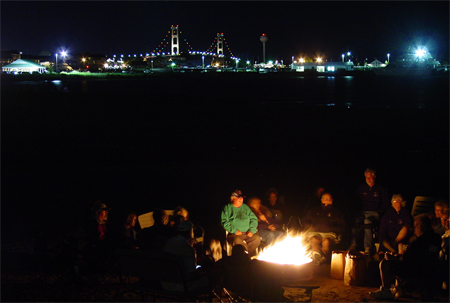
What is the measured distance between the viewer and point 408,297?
15.5ft

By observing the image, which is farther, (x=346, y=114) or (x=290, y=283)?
(x=346, y=114)

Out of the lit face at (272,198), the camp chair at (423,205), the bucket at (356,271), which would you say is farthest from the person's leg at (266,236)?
the camp chair at (423,205)

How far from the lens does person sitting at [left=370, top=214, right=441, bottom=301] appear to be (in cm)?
446

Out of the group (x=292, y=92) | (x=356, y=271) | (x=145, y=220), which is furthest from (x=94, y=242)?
(x=292, y=92)

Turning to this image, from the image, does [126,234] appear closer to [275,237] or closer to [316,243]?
[275,237]

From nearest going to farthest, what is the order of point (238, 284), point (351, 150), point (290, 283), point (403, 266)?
point (238, 284) → point (403, 266) → point (290, 283) → point (351, 150)

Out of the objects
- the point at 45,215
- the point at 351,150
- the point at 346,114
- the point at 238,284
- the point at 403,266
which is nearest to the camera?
the point at 238,284

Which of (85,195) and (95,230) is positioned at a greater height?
(95,230)

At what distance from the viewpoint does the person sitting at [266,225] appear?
5879 millimetres

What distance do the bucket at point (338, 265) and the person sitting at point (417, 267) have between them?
0.56 meters

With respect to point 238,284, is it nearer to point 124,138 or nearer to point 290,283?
point 290,283

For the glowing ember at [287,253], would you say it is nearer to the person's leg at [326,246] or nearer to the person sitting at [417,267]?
the person's leg at [326,246]

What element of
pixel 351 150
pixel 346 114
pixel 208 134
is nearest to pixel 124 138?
pixel 208 134

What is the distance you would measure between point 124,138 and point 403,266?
15.9 m
